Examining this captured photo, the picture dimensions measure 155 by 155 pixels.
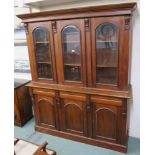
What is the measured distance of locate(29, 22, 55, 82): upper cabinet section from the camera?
2.34 metres

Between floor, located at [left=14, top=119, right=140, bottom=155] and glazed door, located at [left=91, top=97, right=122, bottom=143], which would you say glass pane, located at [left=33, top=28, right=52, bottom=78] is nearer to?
glazed door, located at [left=91, top=97, right=122, bottom=143]

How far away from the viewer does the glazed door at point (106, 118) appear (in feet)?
7.22

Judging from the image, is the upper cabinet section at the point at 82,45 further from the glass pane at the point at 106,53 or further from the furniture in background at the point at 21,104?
the furniture in background at the point at 21,104

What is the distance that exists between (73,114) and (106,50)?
1.04m

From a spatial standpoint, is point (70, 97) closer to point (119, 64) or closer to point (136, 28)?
point (119, 64)

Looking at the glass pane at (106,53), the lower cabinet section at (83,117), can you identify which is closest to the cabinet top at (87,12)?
the glass pane at (106,53)

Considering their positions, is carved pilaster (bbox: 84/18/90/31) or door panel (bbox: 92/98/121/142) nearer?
carved pilaster (bbox: 84/18/90/31)

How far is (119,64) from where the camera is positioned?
2053 mm

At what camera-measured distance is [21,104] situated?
9.82 feet

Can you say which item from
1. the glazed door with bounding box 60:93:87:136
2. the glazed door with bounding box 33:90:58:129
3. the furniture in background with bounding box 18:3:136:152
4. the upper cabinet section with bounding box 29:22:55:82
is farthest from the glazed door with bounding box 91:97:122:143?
the upper cabinet section with bounding box 29:22:55:82

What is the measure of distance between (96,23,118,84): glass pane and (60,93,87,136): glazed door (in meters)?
0.43
